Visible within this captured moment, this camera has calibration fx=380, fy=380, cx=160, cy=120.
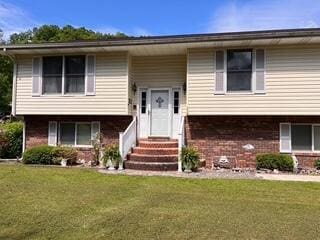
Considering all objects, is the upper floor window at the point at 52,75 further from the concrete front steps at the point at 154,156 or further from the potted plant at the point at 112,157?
the concrete front steps at the point at 154,156

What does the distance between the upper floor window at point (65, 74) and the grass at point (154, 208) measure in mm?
4851

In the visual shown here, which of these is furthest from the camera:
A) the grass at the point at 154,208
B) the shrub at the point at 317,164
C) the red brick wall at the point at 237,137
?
the red brick wall at the point at 237,137

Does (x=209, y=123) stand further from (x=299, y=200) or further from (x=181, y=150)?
(x=299, y=200)

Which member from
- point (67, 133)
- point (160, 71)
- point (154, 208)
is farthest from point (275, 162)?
point (67, 133)

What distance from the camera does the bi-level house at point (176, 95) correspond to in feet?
43.1

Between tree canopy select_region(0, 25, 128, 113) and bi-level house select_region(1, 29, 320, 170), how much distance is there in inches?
1156

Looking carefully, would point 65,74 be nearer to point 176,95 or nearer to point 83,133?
point 83,133

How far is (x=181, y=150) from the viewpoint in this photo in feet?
41.5

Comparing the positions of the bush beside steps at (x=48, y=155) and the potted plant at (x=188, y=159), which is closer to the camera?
the potted plant at (x=188, y=159)

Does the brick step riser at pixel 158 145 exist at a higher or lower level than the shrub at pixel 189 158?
higher

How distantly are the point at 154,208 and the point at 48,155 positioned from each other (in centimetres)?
826

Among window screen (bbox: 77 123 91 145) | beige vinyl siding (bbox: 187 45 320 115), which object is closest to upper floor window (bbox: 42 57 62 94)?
window screen (bbox: 77 123 91 145)

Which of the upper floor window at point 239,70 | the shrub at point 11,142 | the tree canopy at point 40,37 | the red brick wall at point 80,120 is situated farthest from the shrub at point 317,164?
the tree canopy at point 40,37

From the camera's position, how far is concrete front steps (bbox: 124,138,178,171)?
42.4ft
